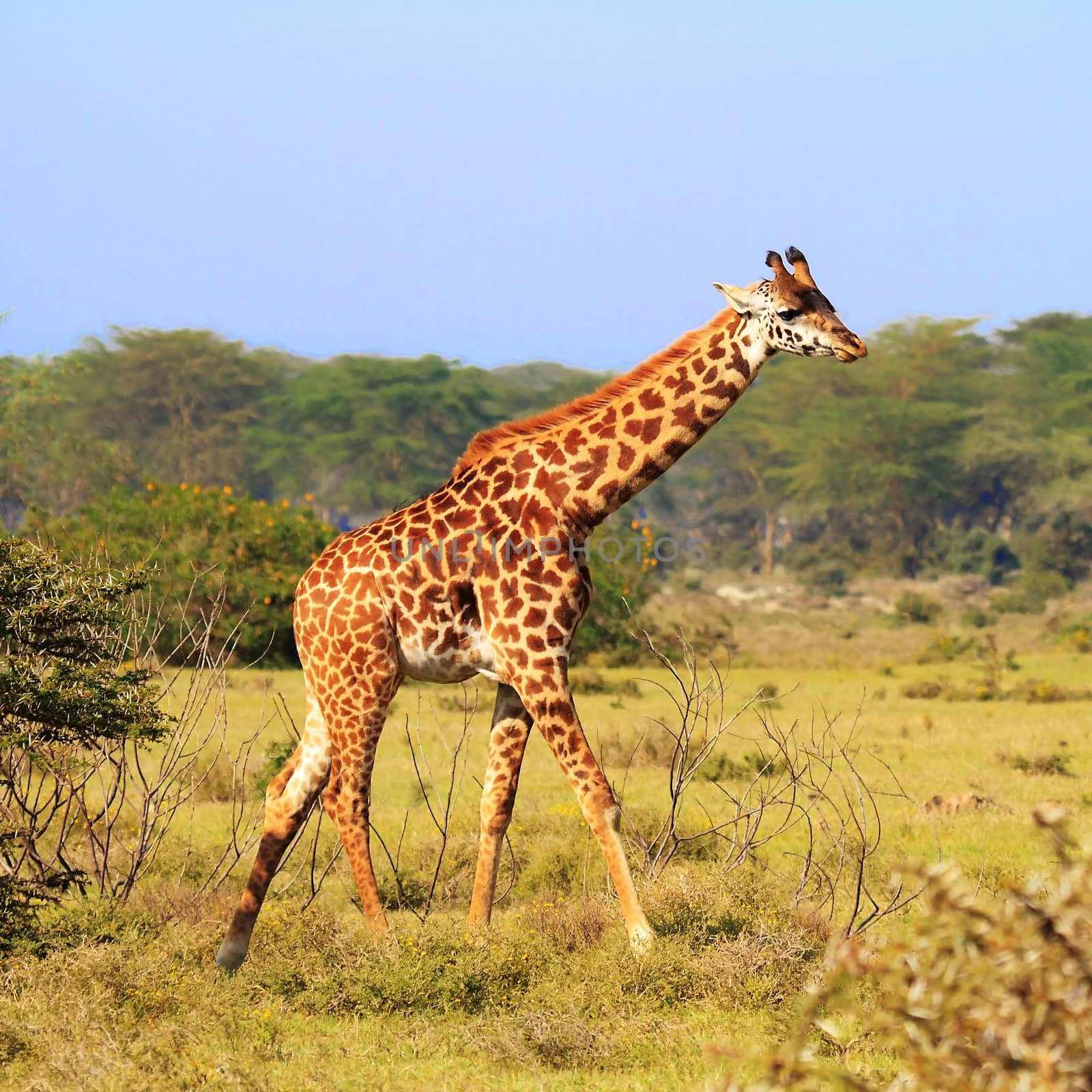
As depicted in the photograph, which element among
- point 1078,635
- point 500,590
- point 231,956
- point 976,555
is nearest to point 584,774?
point 500,590

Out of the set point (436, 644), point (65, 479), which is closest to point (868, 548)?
point (65, 479)

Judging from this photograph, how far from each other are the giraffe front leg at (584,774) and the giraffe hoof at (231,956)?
1604mm

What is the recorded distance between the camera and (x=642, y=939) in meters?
6.17

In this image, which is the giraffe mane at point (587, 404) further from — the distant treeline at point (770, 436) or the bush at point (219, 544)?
the distant treeline at point (770, 436)

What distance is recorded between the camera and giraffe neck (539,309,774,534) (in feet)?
21.9

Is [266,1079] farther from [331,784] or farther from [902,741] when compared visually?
[902,741]

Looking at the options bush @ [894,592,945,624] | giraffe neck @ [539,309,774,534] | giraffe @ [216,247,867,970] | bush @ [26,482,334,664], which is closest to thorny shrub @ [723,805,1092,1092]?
giraffe @ [216,247,867,970]

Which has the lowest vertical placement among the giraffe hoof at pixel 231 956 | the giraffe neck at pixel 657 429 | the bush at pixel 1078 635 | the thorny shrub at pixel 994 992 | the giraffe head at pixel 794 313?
the giraffe hoof at pixel 231 956

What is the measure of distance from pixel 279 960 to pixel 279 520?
608 inches

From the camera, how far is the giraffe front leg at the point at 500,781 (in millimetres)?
6820

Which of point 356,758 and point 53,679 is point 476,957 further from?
point 53,679

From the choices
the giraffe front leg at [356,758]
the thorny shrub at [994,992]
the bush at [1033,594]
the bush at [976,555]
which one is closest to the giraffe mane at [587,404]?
the giraffe front leg at [356,758]

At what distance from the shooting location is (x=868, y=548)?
44.8 meters

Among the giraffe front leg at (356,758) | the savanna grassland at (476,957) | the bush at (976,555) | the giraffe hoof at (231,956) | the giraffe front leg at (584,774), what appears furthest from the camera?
the bush at (976,555)
